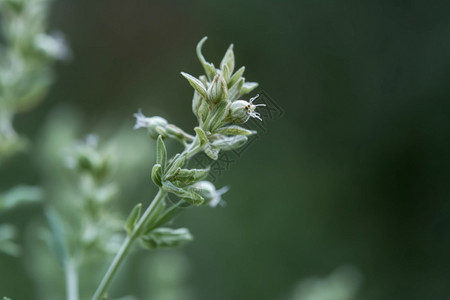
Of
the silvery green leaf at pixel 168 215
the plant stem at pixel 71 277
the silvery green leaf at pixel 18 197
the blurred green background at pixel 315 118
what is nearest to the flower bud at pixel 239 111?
the silvery green leaf at pixel 168 215

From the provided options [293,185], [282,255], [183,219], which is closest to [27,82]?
[183,219]

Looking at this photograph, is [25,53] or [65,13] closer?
[25,53]

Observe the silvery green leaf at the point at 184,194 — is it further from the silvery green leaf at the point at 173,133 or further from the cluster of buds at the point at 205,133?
the silvery green leaf at the point at 173,133

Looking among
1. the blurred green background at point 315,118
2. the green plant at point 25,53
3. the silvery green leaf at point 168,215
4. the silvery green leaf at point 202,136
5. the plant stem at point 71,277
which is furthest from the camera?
the blurred green background at point 315,118

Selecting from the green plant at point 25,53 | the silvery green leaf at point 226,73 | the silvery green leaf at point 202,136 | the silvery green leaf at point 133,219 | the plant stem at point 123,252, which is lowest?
the plant stem at point 123,252

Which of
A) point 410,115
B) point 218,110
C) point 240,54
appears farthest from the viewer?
point 240,54

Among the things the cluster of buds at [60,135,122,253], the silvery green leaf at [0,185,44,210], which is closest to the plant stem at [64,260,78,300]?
the cluster of buds at [60,135,122,253]

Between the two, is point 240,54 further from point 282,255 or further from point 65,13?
point 282,255
